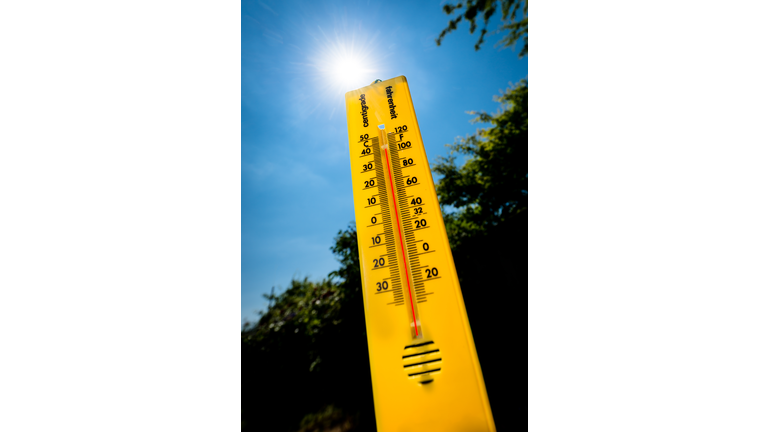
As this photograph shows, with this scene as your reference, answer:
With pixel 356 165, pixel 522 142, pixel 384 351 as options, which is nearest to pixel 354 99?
pixel 356 165

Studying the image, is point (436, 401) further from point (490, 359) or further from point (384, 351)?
point (490, 359)

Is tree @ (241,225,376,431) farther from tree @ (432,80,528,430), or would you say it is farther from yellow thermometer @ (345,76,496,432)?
yellow thermometer @ (345,76,496,432)

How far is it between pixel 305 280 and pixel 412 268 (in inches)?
117

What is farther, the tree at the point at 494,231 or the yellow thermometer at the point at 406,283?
the tree at the point at 494,231

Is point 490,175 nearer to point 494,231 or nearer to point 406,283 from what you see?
point 494,231

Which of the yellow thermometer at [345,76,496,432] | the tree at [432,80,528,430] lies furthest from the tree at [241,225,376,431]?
the yellow thermometer at [345,76,496,432]

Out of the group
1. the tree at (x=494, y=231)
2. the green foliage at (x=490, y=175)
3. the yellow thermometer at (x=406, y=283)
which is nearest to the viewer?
the yellow thermometer at (x=406, y=283)

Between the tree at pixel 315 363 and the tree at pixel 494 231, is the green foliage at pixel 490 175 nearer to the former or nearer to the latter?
the tree at pixel 494 231

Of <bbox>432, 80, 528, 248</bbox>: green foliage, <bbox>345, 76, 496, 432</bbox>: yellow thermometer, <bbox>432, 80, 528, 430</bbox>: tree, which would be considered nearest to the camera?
<bbox>345, 76, 496, 432</bbox>: yellow thermometer

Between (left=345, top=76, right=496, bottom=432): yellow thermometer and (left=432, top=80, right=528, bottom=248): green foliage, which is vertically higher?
(left=432, top=80, right=528, bottom=248): green foliage

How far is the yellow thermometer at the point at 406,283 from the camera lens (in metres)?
1.09

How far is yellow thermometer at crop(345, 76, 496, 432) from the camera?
1094 mm

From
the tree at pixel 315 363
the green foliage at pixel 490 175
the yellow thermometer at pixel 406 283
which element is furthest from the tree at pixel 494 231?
the yellow thermometer at pixel 406 283

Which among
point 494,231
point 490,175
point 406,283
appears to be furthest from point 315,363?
point 490,175
